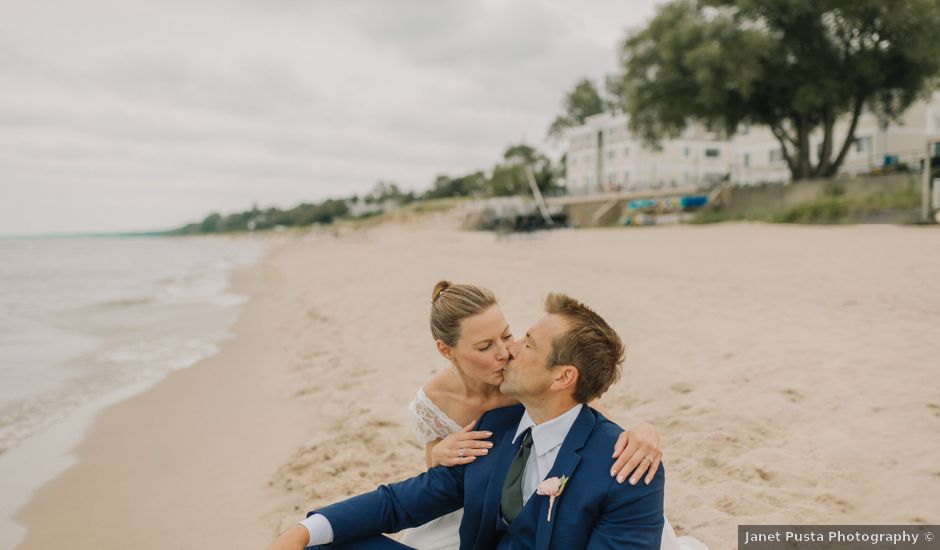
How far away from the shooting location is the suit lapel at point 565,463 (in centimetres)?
216

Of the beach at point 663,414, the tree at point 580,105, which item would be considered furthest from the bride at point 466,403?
the tree at point 580,105

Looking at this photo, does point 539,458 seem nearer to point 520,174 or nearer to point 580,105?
point 520,174

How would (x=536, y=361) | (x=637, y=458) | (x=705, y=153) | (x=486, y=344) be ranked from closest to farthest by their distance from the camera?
(x=637, y=458)
(x=536, y=361)
(x=486, y=344)
(x=705, y=153)

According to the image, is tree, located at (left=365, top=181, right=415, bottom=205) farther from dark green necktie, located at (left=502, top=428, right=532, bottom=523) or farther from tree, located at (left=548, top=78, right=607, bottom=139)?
dark green necktie, located at (left=502, top=428, right=532, bottom=523)

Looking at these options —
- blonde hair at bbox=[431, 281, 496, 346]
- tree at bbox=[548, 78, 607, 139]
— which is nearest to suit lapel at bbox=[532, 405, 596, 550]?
blonde hair at bbox=[431, 281, 496, 346]

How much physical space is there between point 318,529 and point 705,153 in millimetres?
60892

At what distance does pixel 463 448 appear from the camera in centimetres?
253

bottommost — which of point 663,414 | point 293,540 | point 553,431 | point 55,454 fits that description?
point 55,454

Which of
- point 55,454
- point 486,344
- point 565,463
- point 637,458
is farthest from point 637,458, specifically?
point 55,454

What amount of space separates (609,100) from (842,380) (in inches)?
3208

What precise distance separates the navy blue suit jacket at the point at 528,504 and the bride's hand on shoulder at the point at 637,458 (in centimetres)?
4

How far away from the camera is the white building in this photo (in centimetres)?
4009

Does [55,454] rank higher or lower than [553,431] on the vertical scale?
lower

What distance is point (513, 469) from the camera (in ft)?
7.82
